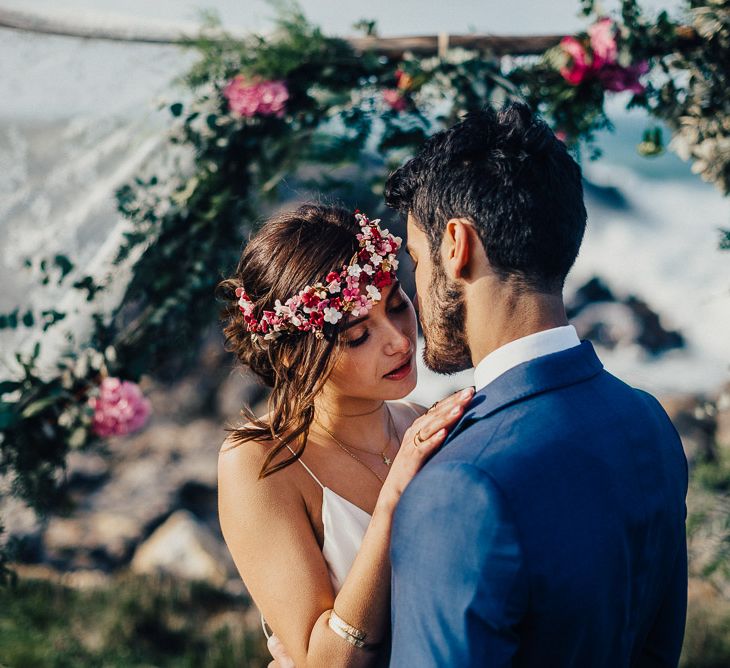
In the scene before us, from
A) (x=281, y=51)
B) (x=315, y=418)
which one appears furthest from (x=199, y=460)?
(x=315, y=418)

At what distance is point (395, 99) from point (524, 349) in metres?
2.70

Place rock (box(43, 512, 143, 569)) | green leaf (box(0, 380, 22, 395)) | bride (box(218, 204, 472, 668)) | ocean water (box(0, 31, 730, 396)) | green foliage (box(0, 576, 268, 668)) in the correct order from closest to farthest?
bride (box(218, 204, 472, 668))
green leaf (box(0, 380, 22, 395))
ocean water (box(0, 31, 730, 396))
green foliage (box(0, 576, 268, 668))
rock (box(43, 512, 143, 569))

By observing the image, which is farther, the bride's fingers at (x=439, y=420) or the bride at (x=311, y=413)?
the bride at (x=311, y=413)

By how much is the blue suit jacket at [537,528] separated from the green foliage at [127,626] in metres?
3.76

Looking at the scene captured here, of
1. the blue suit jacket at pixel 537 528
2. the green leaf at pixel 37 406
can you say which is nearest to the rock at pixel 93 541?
the green leaf at pixel 37 406

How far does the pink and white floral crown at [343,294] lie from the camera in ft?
7.68

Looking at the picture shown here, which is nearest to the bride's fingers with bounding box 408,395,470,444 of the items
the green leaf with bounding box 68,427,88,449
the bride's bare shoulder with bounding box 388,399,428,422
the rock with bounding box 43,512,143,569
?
the bride's bare shoulder with bounding box 388,399,428,422

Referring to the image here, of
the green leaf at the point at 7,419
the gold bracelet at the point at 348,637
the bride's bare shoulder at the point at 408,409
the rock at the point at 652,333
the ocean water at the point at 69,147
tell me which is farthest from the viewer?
the rock at the point at 652,333

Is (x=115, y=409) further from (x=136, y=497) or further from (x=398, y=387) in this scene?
(x=136, y=497)

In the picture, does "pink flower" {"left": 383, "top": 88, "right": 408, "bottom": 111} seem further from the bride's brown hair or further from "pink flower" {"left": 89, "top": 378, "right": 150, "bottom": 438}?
"pink flower" {"left": 89, "top": 378, "right": 150, "bottom": 438}

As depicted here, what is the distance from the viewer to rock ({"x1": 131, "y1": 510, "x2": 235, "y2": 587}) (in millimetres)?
6148

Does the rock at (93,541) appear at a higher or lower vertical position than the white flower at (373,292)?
lower

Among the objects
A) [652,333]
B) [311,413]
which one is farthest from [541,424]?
[652,333]

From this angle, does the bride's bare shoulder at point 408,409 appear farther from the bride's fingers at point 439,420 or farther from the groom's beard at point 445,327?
the bride's fingers at point 439,420
